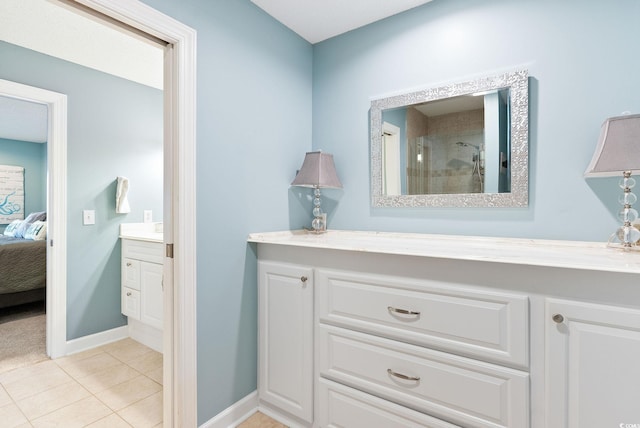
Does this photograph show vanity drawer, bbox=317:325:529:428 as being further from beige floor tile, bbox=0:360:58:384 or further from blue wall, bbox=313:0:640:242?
beige floor tile, bbox=0:360:58:384

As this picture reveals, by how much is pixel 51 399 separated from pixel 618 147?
317cm

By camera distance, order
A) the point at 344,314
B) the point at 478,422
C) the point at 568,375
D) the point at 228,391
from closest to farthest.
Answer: the point at 568,375, the point at 478,422, the point at 344,314, the point at 228,391

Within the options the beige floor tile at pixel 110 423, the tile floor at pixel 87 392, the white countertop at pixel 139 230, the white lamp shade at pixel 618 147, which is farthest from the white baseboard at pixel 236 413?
the white lamp shade at pixel 618 147

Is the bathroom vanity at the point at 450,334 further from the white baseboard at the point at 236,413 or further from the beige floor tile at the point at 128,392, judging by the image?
the beige floor tile at the point at 128,392

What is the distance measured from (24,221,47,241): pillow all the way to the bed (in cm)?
56

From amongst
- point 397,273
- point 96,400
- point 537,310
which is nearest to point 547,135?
point 537,310

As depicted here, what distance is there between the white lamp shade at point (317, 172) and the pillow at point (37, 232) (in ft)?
12.7

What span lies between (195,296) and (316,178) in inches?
37.8

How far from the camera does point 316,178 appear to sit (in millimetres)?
1926

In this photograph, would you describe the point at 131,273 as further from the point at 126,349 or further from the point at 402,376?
the point at 402,376

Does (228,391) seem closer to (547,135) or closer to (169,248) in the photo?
(169,248)

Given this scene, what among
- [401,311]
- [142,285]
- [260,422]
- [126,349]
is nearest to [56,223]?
[142,285]

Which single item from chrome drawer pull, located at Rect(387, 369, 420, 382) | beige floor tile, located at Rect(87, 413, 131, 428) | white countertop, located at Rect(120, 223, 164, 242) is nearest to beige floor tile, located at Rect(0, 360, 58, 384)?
beige floor tile, located at Rect(87, 413, 131, 428)

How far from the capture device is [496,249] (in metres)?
1.36
